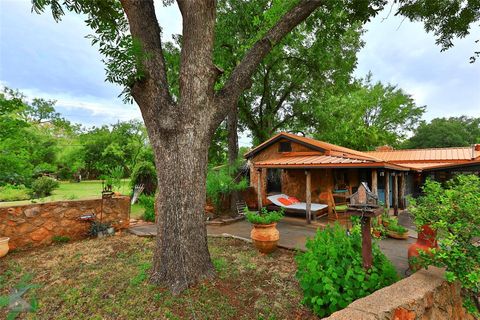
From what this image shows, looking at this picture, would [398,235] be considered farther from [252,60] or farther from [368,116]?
[368,116]

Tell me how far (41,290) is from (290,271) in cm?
423

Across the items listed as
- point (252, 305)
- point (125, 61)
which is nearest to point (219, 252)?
point (252, 305)

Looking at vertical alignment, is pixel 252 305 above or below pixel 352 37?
below

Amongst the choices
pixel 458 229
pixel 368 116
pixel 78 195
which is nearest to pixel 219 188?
pixel 458 229

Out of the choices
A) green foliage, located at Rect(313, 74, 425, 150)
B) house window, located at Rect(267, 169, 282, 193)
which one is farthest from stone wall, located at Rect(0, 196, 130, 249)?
green foliage, located at Rect(313, 74, 425, 150)

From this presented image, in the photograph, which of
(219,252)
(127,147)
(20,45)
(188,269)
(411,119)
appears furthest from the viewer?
(411,119)

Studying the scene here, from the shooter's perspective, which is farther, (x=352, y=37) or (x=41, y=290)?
(x=352, y=37)

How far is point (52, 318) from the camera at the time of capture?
10.3 feet

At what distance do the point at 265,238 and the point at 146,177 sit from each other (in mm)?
10111

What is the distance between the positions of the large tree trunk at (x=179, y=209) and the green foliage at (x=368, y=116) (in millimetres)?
12114

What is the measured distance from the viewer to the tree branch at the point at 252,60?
3947 mm

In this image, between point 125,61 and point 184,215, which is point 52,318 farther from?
Result: point 125,61

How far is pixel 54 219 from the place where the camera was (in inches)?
241

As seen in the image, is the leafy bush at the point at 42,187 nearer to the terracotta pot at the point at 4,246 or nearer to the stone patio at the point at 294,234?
the stone patio at the point at 294,234
